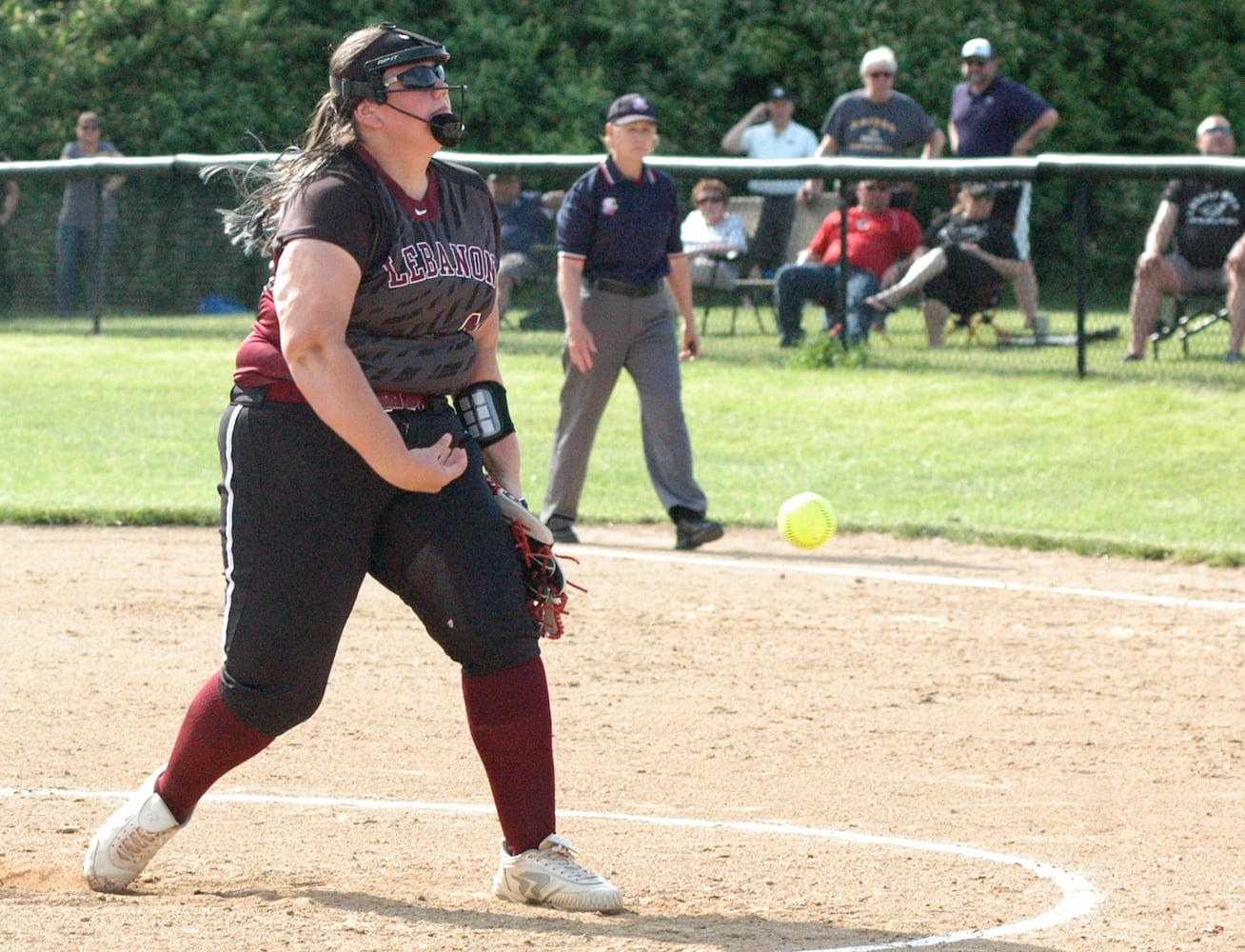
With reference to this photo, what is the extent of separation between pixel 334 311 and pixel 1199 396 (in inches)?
398

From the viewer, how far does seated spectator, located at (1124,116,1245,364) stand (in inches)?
520

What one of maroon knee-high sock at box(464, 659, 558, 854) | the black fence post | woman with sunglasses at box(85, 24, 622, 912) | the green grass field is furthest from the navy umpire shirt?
maroon knee-high sock at box(464, 659, 558, 854)

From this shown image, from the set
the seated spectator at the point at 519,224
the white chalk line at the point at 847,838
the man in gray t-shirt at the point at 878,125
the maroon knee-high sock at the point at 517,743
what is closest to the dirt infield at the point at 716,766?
the white chalk line at the point at 847,838

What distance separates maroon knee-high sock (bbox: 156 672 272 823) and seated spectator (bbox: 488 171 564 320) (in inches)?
443

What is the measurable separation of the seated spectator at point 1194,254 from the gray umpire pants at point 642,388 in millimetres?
4990

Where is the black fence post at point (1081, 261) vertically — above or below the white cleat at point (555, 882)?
above

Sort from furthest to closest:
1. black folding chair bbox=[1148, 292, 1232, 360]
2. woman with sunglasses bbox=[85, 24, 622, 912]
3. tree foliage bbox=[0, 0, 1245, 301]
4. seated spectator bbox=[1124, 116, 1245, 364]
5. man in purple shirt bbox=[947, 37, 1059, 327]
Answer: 1. tree foliage bbox=[0, 0, 1245, 301]
2. man in purple shirt bbox=[947, 37, 1059, 327]
3. black folding chair bbox=[1148, 292, 1232, 360]
4. seated spectator bbox=[1124, 116, 1245, 364]
5. woman with sunglasses bbox=[85, 24, 622, 912]

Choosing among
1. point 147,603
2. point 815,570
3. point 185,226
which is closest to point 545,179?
point 185,226

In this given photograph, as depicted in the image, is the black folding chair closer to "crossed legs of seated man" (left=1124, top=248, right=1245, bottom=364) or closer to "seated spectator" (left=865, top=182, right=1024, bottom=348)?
"crossed legs of seated man" (left=1124, top=248, right=1245, bottom=364)

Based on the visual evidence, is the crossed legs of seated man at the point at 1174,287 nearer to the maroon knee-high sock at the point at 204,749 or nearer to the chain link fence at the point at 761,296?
the chain link fence at the point at 761,296

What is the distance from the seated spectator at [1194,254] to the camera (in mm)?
13219

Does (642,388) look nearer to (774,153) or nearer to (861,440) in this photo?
(861,440)

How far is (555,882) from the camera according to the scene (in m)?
4.39

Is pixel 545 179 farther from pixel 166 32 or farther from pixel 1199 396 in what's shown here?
pixel 166 32
